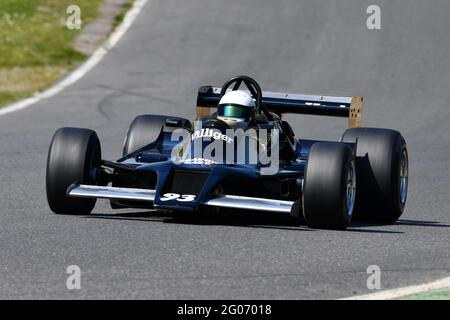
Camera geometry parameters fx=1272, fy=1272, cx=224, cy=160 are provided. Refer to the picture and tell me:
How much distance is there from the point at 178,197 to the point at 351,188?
1.53 meters

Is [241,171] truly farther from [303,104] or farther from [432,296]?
[432,296]

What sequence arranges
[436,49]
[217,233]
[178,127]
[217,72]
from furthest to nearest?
[436,49]
[217,72]
[178,127]
[217,233]

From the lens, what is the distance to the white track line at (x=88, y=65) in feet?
67.3

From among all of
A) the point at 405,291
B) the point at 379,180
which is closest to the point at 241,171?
the point at 379,180

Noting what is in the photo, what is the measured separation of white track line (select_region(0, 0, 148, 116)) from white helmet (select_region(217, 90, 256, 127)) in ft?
29.3

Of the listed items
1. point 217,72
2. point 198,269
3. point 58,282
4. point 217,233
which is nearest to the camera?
point 58,282

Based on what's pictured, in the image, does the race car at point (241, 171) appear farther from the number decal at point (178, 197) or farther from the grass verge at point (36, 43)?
the grass verge at point (36, 43)

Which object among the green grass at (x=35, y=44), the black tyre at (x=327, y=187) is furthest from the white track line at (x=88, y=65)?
the black tyre at (x=327, y=187)

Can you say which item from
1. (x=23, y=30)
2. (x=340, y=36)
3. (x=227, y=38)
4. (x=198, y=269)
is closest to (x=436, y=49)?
(x=340, y=36)

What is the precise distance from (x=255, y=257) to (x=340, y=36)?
1768cm

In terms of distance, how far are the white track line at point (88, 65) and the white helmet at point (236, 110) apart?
351 inches

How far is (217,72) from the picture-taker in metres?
23.6

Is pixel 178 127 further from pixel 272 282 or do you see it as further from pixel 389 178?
pixel 272 282

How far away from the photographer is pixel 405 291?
761 centimetres
